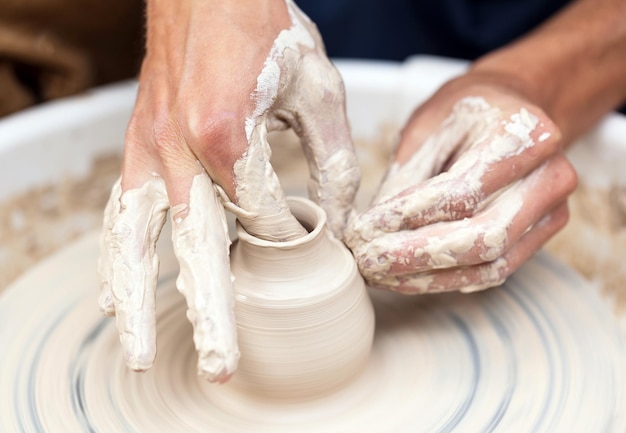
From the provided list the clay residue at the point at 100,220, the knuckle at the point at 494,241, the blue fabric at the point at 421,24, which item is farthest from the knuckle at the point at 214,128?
the blue fabric at the point at 421,24

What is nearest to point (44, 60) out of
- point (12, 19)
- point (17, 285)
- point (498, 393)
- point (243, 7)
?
point (12, 19)

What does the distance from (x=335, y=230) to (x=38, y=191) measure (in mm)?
734

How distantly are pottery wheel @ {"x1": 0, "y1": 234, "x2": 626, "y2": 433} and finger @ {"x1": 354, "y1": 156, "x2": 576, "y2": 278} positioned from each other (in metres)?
0.17

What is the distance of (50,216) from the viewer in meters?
1.53

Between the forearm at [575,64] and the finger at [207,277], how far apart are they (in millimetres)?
679

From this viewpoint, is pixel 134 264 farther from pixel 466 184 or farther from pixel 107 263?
pixel 466 184

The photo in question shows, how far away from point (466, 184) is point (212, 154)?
35 cm

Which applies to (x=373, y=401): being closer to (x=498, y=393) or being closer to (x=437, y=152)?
(x=498, y=393)

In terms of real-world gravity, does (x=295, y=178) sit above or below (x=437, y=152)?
below

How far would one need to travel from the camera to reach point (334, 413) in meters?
1.02

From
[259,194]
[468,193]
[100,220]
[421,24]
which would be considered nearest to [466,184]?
[468,193]

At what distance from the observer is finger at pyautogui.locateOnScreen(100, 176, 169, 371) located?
0.88 meters

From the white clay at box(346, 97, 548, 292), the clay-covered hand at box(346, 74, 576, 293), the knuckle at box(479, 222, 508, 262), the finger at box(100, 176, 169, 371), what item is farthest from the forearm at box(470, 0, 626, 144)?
the finger at box(100, 176, 169, 371)

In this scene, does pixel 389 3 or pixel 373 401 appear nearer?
pixel 373 401
